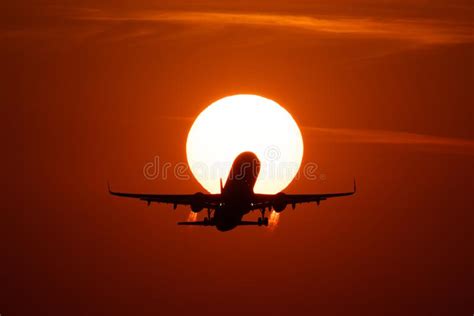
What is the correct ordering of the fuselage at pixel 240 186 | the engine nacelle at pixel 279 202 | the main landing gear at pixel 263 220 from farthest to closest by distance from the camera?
the engine nacelle at pixel 279 202 → the main landing gear at pixel 263 220 → the fuselage at pixel 240 186

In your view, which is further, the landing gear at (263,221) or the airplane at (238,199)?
the landing gear at (263,221)

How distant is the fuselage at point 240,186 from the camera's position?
94125 mm

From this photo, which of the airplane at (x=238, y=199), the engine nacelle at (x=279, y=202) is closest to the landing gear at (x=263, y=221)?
the airplane at (x=238, y=199)

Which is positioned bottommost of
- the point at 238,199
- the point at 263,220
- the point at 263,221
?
the point at 263,221

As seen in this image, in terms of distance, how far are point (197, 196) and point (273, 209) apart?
9417 millimetres

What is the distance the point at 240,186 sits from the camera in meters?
93.9

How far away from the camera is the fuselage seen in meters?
94.1

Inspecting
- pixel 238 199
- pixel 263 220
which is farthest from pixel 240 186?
pixel 263 220

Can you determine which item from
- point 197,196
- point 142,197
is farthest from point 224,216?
point 142,197

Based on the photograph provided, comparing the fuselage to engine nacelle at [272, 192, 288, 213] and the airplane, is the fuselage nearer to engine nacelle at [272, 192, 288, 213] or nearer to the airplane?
the airplane

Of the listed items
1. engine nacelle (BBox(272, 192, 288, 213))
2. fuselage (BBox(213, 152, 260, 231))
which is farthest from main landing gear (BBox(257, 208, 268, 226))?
fuselage (BBox(213, 152, 260, 231))

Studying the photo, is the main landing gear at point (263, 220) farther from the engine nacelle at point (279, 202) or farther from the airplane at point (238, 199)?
the engine nacelle at point (279, 202)

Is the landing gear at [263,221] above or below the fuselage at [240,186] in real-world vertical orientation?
below

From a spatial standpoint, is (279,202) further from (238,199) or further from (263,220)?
(238,199)
